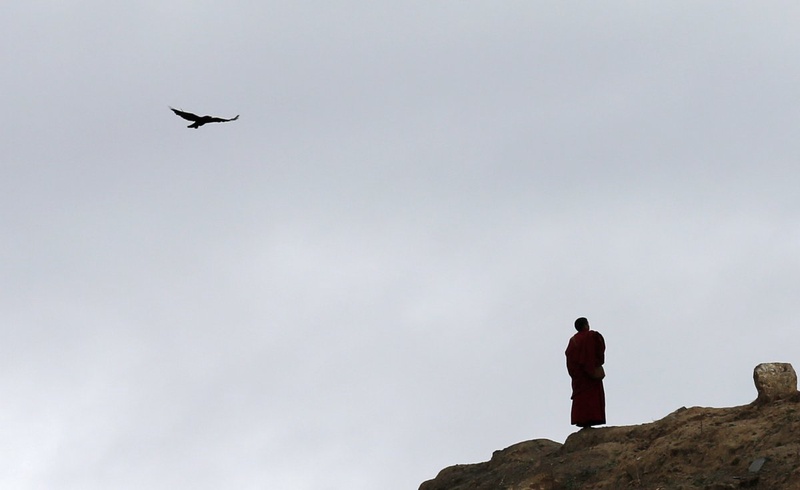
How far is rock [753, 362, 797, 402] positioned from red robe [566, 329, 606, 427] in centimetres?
257

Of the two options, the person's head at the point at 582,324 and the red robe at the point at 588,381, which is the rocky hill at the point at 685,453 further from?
the person's head at the point at 582,324

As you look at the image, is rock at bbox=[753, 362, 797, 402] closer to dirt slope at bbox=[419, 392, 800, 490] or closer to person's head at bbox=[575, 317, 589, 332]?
dirt slope at bbox=[419, 392, 800, 490]

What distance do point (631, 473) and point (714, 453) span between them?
46.8 inches

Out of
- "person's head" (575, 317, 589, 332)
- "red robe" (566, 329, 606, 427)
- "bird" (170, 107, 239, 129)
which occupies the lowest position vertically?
"red robe" (566, 329, 606, 427)

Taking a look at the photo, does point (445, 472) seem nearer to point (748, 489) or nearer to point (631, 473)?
point (631, 473)

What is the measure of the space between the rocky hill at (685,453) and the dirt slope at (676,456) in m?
0.01

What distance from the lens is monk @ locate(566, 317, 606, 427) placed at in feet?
57.1

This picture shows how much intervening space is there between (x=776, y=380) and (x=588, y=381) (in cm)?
295

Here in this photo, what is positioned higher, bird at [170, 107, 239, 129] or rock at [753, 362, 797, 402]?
bird at [170, 107, 239, 129]

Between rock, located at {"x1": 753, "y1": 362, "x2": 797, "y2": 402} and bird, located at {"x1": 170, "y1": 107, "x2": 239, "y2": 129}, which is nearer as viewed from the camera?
rock, located at {"x1": 753, "y1": 362, "x2": 797, "y2": 402}

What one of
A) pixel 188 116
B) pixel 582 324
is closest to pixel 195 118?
pixel 188 116

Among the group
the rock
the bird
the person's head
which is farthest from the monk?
the bird

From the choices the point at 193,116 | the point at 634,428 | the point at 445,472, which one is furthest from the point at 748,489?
the point at 193,116

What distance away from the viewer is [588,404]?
57.2 ft
